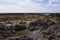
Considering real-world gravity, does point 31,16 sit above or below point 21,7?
below

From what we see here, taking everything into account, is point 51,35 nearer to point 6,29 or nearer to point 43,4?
point 43,4

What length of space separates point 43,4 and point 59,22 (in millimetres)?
414

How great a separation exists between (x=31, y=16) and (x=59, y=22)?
49 centimetres

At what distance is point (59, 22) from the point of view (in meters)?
2.16

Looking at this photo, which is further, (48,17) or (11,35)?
(48,17)

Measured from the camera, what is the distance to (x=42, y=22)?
2.14 metres

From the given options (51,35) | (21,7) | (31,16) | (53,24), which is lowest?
(51,35)

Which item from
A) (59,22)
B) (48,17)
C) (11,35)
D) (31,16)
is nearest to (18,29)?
(11,35)

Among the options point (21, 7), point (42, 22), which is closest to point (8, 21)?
point (21, 7)

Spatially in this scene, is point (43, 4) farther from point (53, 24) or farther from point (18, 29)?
point (18, 29)

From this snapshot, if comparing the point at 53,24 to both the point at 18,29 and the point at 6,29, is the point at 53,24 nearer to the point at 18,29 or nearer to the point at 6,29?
the point at 18,29

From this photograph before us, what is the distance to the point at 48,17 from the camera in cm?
216

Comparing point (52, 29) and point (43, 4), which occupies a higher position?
point (43, 4)

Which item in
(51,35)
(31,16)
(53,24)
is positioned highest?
(31,16)
